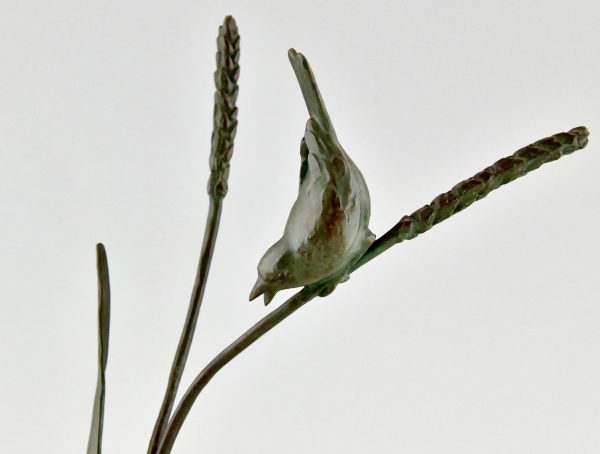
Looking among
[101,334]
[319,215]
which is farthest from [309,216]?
[101,334]

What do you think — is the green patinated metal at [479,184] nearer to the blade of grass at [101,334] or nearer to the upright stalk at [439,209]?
the upright stalk at [439,209]

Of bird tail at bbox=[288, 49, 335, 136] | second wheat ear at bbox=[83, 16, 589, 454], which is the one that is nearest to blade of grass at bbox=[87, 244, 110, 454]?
second wheat ear at bbox=[83, 16, 589, 454]

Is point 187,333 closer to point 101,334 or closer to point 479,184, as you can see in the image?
point 101,334

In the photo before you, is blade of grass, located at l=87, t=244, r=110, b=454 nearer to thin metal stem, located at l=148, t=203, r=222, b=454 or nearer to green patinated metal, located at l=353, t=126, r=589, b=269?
thin metal stem, located at l=148, t=203, r=222, b=454

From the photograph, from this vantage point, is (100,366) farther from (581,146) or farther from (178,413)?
(581,146)

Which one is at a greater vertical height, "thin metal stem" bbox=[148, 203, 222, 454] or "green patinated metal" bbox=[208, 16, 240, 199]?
"green patinated metal" bbox=[208, 16, 240, 199]

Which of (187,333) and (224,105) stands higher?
(224,105)

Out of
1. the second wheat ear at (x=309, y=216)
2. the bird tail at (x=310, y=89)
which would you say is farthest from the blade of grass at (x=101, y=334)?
the bird tail at (x=310, y=89)

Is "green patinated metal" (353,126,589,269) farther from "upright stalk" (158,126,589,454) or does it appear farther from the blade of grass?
the blade of grass
